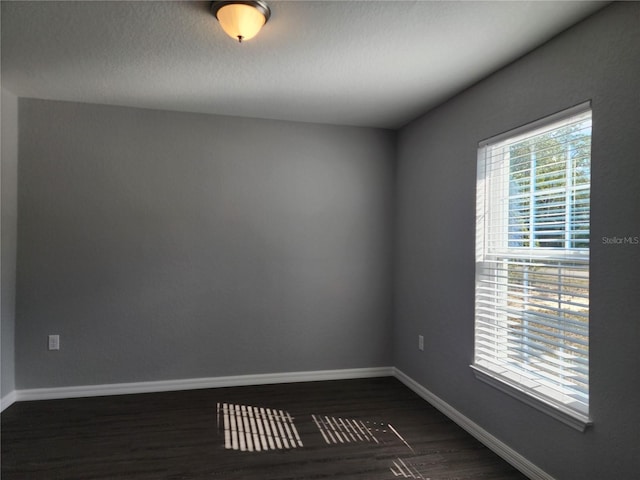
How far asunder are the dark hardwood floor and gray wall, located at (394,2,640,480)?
33cm

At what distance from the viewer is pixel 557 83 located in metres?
2.23

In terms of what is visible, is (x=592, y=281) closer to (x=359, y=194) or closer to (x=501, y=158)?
(x=501, y=158)

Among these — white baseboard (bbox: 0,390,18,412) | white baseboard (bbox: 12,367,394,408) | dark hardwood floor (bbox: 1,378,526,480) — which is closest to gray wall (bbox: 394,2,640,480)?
dark hardwood floor (bbox: 1,378,526,480)

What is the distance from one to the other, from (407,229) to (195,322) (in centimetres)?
212

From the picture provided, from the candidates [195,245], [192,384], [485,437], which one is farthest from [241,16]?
[192,384]

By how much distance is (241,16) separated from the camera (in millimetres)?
1979

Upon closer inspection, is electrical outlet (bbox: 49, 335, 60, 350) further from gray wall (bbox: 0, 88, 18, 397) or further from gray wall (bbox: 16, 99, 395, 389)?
gray wall (bbox: 0, 88, 18, 397)

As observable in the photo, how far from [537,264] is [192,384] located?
9.60 feet

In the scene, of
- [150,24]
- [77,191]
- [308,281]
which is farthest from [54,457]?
[150,24]

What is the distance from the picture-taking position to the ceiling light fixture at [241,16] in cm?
196

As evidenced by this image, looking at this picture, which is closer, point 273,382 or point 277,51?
point 277,51

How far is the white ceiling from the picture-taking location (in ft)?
6.73

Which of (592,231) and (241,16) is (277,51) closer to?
(241,16)

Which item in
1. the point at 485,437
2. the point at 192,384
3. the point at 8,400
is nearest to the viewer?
the point at 485,437
